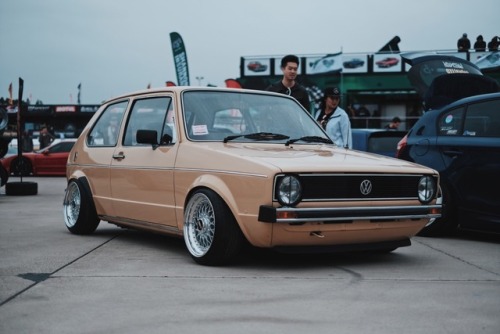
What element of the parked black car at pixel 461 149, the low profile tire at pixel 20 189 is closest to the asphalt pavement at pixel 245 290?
the parked black car at pixel 461 149

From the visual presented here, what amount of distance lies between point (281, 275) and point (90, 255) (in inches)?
74.7

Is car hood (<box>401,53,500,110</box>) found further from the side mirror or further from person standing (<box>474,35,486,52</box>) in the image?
person standing (<box>474,35,486,52</box>)

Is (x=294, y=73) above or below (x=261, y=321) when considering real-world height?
above

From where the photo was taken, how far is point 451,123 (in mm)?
8055

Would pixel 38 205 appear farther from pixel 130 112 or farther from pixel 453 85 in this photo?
pixel 453 85

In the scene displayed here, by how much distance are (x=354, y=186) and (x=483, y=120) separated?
2.68 meters

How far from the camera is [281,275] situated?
5.48 m

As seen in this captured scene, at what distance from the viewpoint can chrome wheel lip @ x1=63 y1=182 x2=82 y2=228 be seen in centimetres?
808

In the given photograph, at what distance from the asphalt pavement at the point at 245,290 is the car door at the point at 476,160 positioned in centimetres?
44

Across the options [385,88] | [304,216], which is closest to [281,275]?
[304,216]

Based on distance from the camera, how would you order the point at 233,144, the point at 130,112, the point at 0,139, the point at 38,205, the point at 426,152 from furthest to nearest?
the point at 0,139 < the point at 38,205 < the point at 426,152 < the point at 130,112 < the point at 233,144

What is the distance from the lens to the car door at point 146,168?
649 cm

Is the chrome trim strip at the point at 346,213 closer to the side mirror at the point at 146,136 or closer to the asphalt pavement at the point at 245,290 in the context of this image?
the asphalt pavement at the point at 245,290

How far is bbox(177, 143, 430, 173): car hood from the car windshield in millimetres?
213
